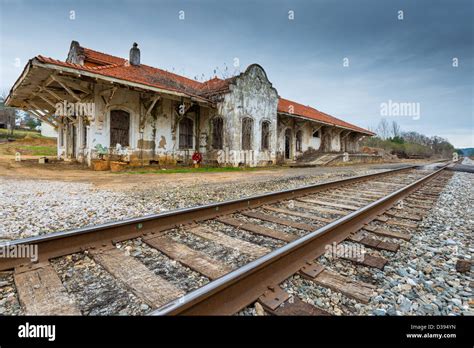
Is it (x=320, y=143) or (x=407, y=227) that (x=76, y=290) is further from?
(x=320, y=143)

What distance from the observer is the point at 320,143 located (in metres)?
25.5

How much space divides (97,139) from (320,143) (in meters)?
20.0

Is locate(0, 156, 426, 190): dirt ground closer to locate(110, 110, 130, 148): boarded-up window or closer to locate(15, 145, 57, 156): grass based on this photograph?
locate(110, 110, 130, 148): boarded-up window

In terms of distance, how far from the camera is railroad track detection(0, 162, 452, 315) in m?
1.74

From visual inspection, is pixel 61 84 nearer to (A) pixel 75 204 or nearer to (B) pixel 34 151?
(A) pixel 75 204

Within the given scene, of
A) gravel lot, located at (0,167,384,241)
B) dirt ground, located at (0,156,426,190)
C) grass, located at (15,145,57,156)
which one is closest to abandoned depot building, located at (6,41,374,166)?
dirt ground, located at (0,156,426,190)

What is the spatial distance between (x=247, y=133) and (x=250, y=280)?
15.7 metres

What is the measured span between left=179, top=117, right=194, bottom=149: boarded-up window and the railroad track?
40.8 feet

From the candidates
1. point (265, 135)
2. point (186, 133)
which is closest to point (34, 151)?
point (186, 133)

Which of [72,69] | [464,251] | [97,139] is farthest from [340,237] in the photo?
[97,139]

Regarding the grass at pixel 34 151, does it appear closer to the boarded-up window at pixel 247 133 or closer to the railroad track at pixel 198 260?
the boarded-up window at pixel 247 133
